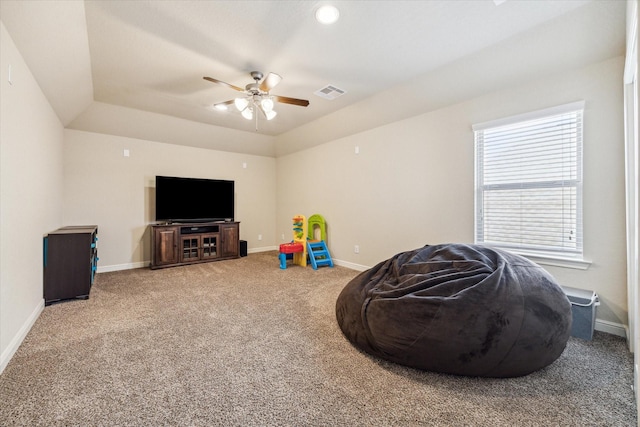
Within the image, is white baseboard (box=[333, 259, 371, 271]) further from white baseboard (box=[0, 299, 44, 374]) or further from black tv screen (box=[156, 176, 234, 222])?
white baseboard (box=[0, 299, 44, 374])

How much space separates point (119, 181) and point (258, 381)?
4796 millimetres

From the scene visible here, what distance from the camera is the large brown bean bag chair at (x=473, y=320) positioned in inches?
65.8

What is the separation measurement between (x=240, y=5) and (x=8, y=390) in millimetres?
3080

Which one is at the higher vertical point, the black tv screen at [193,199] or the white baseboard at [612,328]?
the black tv screen at [193,199]

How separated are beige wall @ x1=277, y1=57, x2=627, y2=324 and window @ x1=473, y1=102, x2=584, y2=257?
Answer: 93 millimetres

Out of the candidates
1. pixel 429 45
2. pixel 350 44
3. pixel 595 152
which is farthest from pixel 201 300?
pixel 595 152

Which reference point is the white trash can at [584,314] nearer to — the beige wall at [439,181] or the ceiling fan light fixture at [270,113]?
the beige wall at [439,181]

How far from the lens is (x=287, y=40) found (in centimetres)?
265

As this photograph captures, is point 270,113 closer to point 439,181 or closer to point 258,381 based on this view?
point 439,181

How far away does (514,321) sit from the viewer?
5.50ft

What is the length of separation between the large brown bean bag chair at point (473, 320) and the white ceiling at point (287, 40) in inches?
80.1

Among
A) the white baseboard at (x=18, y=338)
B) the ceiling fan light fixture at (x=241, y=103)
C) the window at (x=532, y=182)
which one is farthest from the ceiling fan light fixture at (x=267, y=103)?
the white baseboard at (x=18, y=338)

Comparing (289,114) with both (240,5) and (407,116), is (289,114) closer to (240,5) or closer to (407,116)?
(407,116)

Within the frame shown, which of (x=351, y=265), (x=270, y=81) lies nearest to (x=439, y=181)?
(x=351, y=265)
